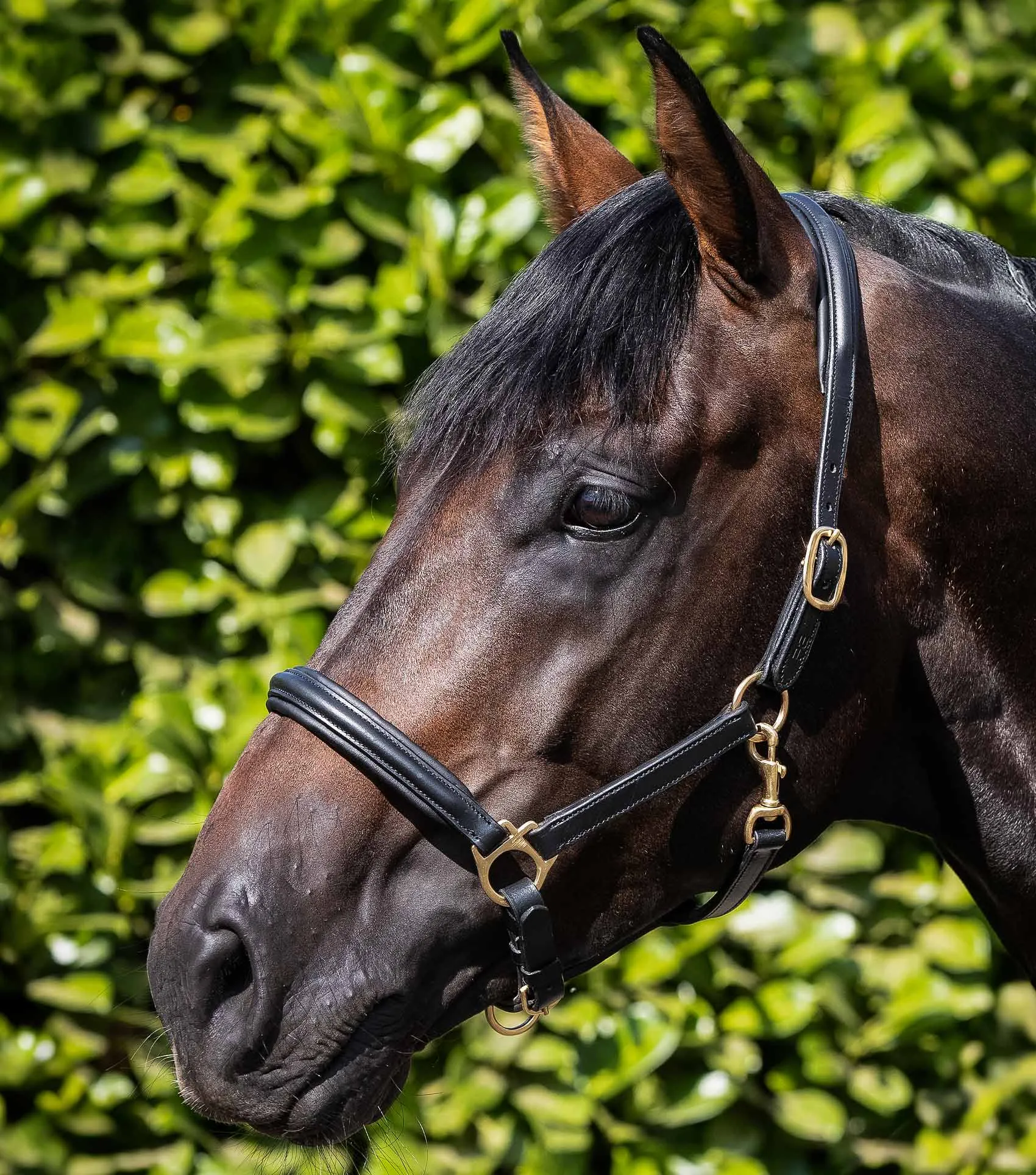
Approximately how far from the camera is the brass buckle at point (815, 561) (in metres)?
1.35

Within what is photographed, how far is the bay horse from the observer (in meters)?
1.29

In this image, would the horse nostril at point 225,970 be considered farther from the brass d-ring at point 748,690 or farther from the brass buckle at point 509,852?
the brass d-ring at point 748,690

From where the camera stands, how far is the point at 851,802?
158 centimetres

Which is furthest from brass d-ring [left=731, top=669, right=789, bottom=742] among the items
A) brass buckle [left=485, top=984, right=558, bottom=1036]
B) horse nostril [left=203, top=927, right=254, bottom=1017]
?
horse nostril [left=203, top=927, right=254, bottom=1017]

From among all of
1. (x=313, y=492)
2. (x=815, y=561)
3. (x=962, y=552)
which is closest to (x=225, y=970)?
(x=815, y=561)

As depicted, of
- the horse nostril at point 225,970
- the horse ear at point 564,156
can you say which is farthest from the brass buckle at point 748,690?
the horse ear at point 564,156

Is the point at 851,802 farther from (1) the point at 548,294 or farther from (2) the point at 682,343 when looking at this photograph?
(1) the point at 548,294

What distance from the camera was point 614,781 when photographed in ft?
4.41

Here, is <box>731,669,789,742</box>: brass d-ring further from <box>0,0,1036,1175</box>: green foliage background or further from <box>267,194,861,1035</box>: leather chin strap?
<box>0,0,1036,1175</box>: green foliage background

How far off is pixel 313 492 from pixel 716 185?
1.65m

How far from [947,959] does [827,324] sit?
1.90 metres

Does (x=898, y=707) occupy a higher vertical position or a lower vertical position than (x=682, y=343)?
lower

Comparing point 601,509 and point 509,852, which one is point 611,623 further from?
point 509,852

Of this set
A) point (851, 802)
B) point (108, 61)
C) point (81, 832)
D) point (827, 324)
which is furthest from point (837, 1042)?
point (108, 61)
